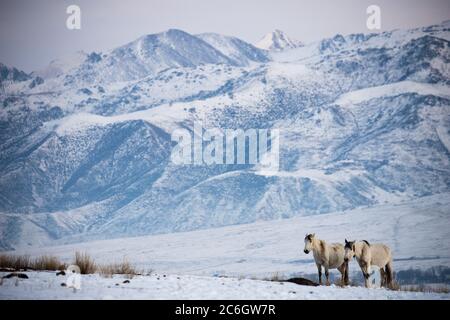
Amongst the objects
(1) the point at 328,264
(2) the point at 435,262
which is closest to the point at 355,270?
(2) the point at 435,262

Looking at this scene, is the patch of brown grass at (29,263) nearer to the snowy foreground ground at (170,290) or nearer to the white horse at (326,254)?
the snowy foreground ground at (170,290)

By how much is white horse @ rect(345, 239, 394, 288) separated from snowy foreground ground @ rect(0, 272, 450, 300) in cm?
167

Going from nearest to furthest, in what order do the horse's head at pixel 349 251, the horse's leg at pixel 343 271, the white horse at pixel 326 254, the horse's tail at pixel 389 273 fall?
the horse's head at pixel 349 251, the horse's leg at pixel 343 271, the white horse at pixel 326 254, the horse's tail at pixel 389 273

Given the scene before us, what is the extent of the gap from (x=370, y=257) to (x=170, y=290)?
7.54m

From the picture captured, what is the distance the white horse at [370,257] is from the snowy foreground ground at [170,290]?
1.67m

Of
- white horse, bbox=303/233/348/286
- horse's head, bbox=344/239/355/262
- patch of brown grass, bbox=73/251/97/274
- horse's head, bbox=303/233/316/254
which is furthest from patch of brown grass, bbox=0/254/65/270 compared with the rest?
horse's head, bbox=344/239/355/262

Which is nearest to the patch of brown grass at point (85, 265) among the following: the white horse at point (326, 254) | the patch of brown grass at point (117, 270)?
the patch of brown grass at point (117, 270)

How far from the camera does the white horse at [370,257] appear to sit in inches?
966

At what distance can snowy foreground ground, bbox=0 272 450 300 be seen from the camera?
776 inches

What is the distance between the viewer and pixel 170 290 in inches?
832

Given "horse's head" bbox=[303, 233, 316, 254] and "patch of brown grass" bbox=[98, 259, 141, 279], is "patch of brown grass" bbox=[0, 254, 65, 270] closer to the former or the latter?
"patch of brown grass" bbox=[98, 259, 141, 279]

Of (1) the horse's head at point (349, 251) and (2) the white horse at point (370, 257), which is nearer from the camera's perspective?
(1) the horse's head at point (349, 251)

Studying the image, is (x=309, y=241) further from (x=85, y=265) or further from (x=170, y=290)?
(x=85, y=265)
